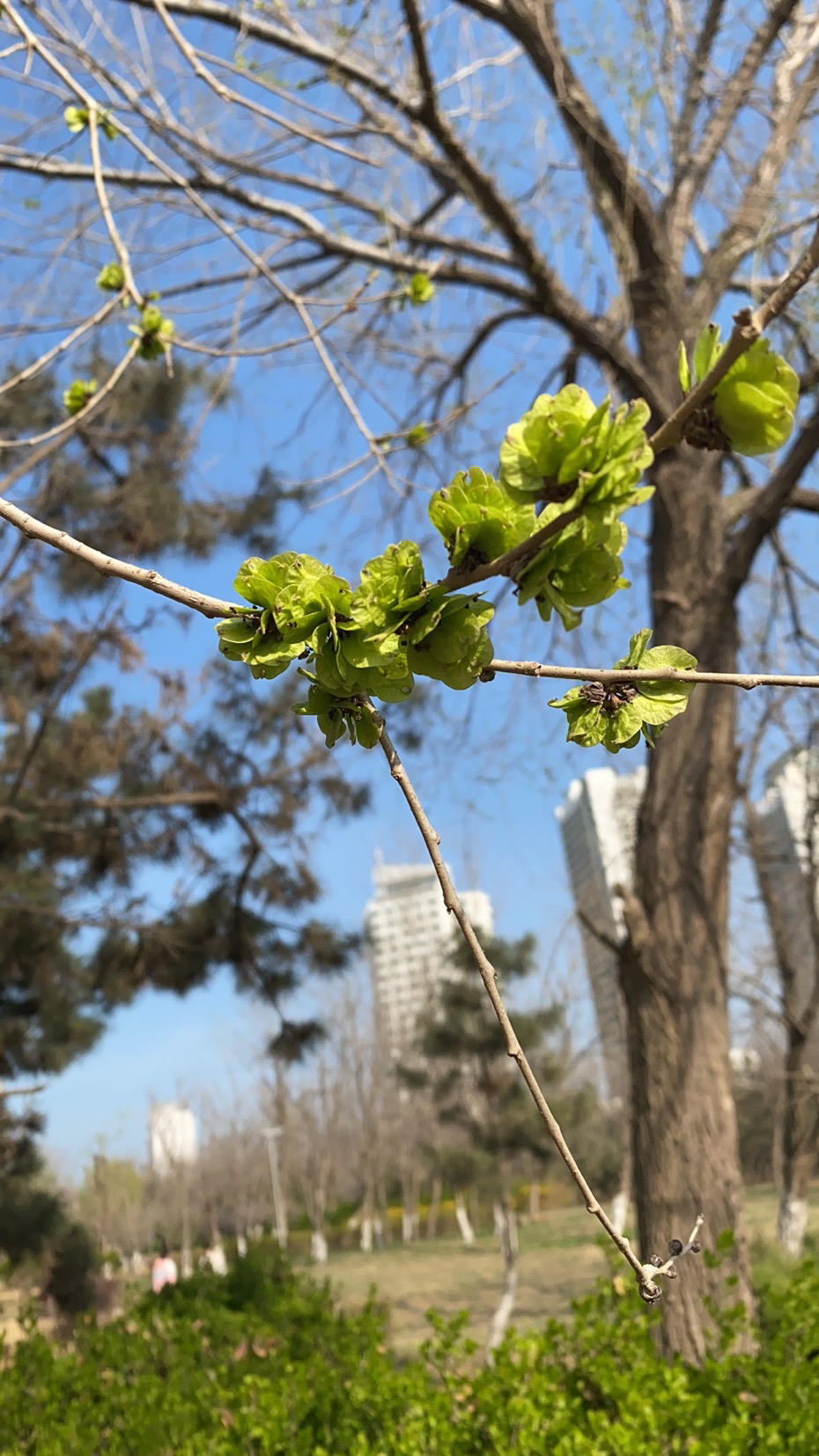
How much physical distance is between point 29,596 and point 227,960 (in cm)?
184

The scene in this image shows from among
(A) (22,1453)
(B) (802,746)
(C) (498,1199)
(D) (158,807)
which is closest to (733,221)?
(B) (802,746)

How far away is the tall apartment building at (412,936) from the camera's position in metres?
12.1

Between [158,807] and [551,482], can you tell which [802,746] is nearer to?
[158,807]

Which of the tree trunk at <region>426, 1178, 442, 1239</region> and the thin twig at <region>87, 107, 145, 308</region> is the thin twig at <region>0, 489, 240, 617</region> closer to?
the thin twig at <region>87, 107, 145, 308</region>

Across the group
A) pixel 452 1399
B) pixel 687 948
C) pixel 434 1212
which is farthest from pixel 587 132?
pixel 434 1212

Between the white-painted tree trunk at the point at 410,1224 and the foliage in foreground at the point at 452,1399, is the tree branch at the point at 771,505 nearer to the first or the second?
the foliage in foreground at the point at 452,1399

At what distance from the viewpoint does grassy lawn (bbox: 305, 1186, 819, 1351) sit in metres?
8.92

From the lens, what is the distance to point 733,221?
338cm

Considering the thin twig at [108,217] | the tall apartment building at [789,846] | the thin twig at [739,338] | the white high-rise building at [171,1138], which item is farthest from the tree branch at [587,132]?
the white high-rise building at [171,1138]

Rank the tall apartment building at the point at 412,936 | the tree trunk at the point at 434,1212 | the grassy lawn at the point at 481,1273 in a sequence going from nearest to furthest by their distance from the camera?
the grassy lawn at the point at 481,1273
the tall apartment building at the point at 412,936
the tree trunk at the point at 434,1212

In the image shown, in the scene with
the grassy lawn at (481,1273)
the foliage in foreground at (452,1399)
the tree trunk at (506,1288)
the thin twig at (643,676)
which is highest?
the thin twig at (643,676)

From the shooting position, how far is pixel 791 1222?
25.8 ft

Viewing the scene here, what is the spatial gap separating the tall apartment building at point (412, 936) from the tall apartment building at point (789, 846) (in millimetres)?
3578

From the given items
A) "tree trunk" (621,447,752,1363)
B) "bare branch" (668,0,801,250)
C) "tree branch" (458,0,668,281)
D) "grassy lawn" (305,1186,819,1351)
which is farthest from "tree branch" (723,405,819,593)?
"grassy lawn" (305,1186,819,1351)
